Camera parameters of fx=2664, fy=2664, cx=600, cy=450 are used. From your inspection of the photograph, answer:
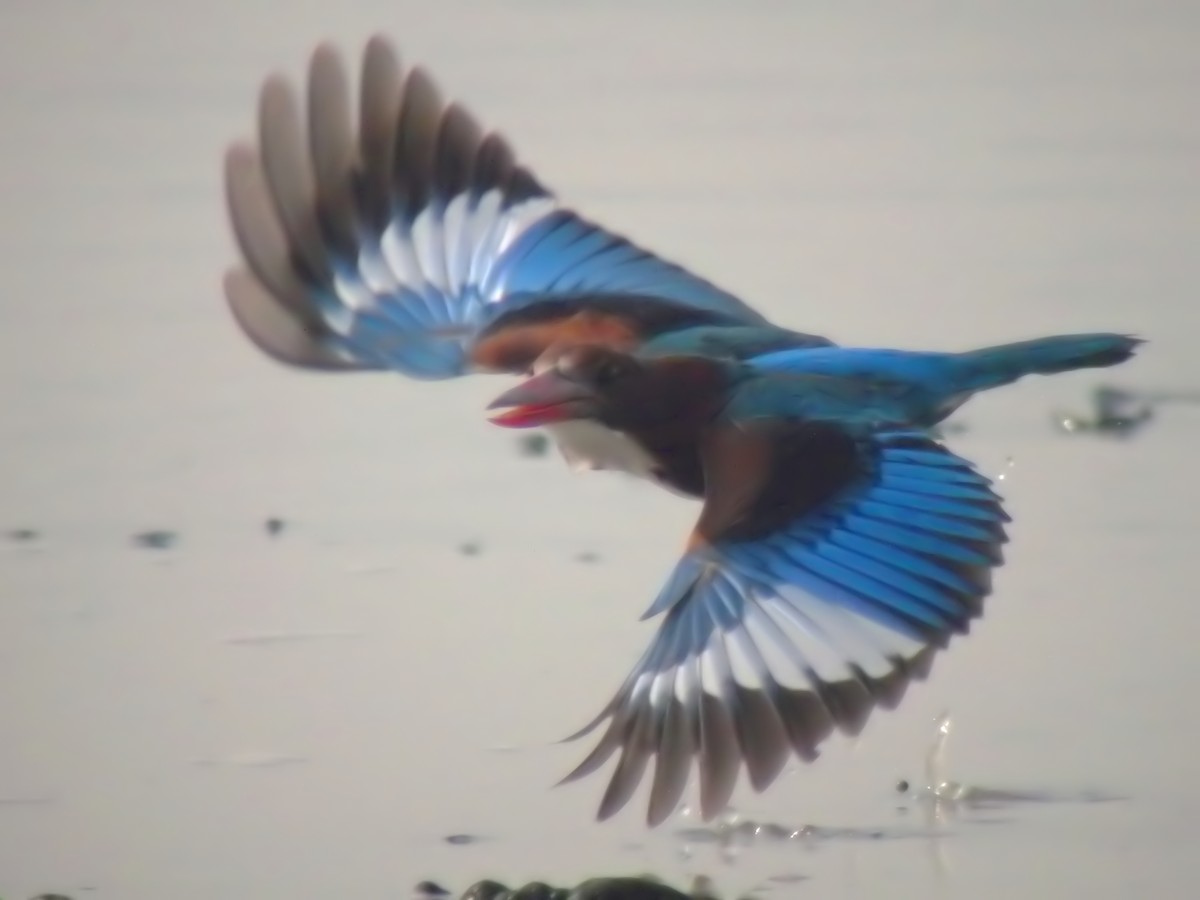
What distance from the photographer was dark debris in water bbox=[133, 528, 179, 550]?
243cm

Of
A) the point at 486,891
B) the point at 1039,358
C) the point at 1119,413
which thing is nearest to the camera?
the point at 486,891

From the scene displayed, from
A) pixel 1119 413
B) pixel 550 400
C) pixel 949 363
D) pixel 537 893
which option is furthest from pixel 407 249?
pixel 1119 413

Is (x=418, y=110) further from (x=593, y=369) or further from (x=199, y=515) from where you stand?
(x=199, y=515)

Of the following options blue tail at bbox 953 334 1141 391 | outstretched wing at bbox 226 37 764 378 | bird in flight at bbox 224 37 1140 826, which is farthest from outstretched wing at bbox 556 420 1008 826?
outstretched wing at bbox 226 37 764 378

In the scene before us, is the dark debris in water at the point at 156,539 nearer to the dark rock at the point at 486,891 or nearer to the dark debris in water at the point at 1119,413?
the dark rock at the point at 486,891

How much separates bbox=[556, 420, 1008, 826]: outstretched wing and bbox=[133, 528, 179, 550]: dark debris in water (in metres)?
0.70

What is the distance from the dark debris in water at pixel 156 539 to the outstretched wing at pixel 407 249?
0.39m

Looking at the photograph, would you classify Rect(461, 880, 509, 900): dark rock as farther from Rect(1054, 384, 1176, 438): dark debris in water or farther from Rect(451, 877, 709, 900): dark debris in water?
Rect(1054, 384, 1176, 438): dark debris in water

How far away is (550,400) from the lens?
1941 mm

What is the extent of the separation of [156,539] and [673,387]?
27.3 inches

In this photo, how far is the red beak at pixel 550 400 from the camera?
6.36 feet

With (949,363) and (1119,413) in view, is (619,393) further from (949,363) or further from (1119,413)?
(1119,413)

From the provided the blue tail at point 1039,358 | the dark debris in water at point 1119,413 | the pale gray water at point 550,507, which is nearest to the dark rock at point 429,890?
the pale gray water at point 550,507

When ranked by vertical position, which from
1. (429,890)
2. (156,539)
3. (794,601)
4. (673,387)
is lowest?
(429,890)
